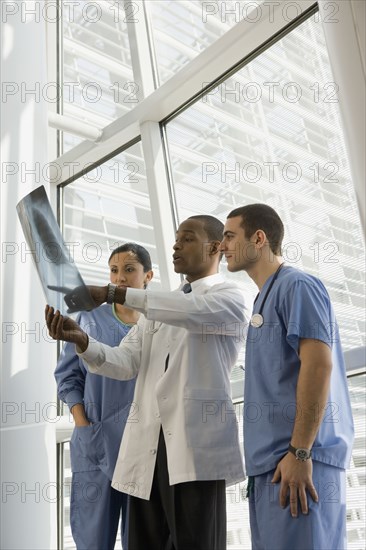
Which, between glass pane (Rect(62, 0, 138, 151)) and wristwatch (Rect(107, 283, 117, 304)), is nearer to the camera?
wristwatch (Rect(107, 283, 117, 304))

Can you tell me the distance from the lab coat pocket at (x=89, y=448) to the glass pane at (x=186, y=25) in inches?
68.3

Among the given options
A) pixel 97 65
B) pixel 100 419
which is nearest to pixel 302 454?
pixel 100 419

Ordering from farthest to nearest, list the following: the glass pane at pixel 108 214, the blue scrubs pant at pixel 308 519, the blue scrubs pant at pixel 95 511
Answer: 1. the glass pane at pixel 108 214
2. the blue scrubs pant at pixel 95 511
3. the blue scrubs pant at pixel 308 519

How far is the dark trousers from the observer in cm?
174

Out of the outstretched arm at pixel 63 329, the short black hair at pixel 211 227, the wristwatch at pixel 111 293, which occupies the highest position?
the short black hair at pixel 211 227

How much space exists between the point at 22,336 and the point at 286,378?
1.28m

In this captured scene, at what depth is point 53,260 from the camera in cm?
183

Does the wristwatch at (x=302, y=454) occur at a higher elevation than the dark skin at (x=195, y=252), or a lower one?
lower

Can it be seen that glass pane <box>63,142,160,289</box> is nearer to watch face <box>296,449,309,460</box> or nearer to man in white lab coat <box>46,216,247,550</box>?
man in white lab coat <box>46,216,247,550</box>

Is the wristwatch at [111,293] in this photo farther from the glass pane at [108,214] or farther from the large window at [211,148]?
the glass pane at [108,214]

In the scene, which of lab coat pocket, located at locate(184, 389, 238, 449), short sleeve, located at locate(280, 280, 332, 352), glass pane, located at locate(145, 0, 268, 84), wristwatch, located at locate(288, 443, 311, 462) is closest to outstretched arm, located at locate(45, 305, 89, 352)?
lab coat pocket, located at locate(184, 389, 238, 449)

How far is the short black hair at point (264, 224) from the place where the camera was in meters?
1.87

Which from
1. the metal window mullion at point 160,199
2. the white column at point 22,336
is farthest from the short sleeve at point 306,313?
the metal window mullion at point 160,199

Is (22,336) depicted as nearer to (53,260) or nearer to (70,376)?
(70,376)
